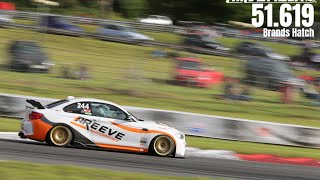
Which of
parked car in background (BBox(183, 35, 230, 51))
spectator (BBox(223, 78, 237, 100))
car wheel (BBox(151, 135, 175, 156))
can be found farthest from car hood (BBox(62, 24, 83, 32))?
car wheel (BBox(151, 135, 175, 156))

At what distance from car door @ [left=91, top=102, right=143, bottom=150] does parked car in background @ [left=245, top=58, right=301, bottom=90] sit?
23.0 feet

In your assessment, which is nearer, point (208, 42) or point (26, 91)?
point (26, 91)

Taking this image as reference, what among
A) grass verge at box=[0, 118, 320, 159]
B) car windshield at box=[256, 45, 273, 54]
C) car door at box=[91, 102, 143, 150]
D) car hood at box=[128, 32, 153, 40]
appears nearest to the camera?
car door at box=[91, 102, 143, 150]

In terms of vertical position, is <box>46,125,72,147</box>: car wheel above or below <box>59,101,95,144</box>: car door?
below

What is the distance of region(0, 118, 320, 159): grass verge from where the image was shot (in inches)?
553

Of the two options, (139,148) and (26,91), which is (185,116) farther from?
(26,91)

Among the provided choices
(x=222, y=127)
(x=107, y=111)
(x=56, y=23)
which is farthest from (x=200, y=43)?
(x=107, y=111)

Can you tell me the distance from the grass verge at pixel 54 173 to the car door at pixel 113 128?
9.30 ft

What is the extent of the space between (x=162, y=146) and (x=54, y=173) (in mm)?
3955

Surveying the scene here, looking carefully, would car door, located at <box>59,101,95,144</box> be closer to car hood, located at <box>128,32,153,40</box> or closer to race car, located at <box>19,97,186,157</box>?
race car, located at <box>19,97,186,157</box>

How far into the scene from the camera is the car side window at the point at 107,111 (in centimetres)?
1152

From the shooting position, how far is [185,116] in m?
15.2

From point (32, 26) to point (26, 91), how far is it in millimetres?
2251

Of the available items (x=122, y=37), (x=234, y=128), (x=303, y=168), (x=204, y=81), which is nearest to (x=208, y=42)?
(x=204, y=81)
